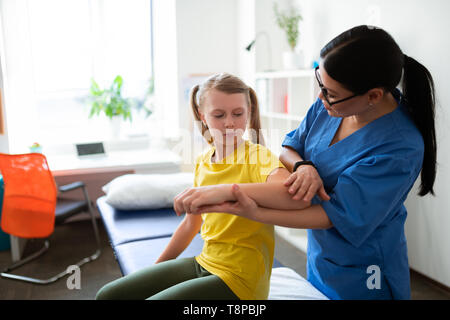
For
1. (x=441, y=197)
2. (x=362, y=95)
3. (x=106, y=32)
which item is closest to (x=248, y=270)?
(x=362, y=95)

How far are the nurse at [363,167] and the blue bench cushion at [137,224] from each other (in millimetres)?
1161

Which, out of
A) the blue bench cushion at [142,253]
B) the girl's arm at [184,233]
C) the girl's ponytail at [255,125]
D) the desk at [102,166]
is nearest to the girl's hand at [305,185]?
the girl's ponytail at [255,125]

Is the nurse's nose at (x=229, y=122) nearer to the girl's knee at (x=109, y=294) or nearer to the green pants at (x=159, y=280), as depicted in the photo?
the green pants at (x=159, y=280)

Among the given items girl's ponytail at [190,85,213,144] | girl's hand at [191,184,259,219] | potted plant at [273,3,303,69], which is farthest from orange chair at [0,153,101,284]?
potted plant at [273,3,303,69]

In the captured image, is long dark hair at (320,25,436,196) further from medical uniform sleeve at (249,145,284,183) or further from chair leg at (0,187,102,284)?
chair leg at (0,187,102,284)

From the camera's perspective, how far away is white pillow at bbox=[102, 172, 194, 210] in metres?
2.43

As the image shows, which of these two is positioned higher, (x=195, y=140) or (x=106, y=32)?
(x=106, y=32)

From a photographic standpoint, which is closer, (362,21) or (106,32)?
(362,21)

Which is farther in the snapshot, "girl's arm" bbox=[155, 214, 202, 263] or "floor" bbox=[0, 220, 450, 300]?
"floor" bbox=[0, 220, 450, 300]

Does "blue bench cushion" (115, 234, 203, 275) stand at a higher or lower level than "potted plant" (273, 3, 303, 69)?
lower

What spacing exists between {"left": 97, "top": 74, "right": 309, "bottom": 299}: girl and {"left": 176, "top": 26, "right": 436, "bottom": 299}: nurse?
0.42ft

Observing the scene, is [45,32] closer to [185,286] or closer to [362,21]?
[362,21]

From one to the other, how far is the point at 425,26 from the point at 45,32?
3117 millimetres

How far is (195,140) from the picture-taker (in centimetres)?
376
